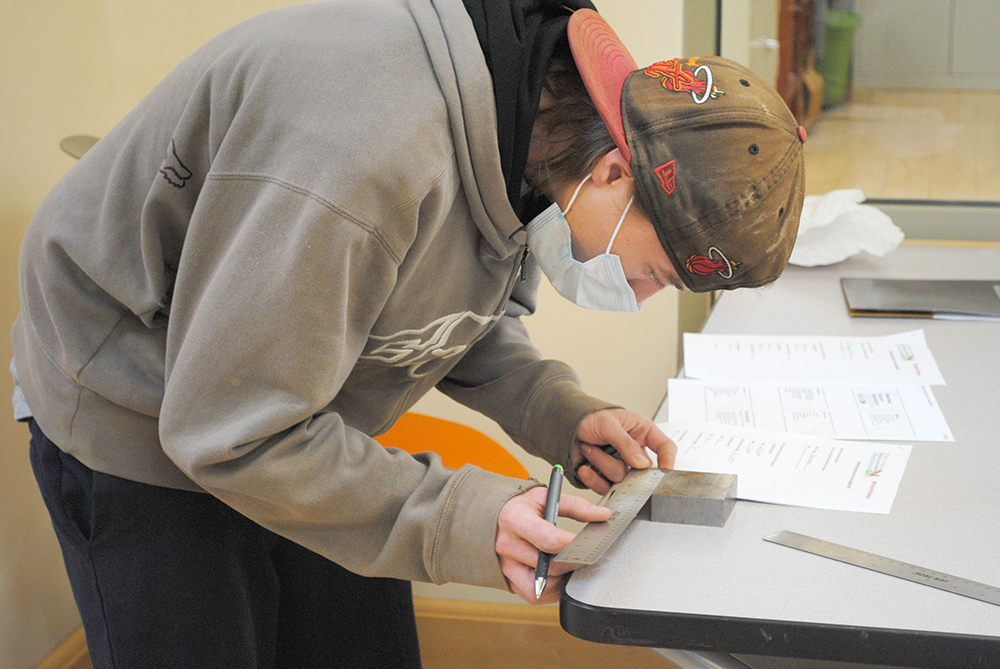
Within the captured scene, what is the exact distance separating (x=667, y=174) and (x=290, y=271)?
35 cm

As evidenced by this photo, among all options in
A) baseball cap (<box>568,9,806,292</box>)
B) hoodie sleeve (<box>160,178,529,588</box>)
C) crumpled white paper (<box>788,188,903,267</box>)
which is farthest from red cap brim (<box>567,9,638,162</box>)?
crumpled white paper (<box>788,188,903,267</box>)

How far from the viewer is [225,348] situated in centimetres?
72

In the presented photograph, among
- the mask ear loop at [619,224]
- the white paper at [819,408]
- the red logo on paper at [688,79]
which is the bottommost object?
the white paper at [819,408]

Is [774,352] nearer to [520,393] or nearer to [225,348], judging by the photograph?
[520,393]

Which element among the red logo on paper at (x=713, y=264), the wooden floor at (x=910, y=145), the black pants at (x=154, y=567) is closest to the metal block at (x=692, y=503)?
the red logo on paper at (x=713, y=264)

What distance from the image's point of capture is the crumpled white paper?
1.97m

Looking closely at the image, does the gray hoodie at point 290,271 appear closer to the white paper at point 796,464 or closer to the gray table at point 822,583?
the gray table at point 822,583

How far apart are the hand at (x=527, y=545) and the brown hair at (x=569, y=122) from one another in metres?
0.33

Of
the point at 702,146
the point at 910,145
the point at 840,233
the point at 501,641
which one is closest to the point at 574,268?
the point at 702,146

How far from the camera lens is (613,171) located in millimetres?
855

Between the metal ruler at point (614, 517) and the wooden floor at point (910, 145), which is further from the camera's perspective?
the wooden floor at point (910, 145)

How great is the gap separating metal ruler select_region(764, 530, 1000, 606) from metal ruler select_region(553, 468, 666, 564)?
138mm

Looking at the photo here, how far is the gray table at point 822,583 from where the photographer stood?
29.0 inches

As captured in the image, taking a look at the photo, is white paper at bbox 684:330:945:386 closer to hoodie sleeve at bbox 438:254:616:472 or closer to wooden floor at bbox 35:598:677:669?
hoodie sleeve at bbox 438:254:616:472
